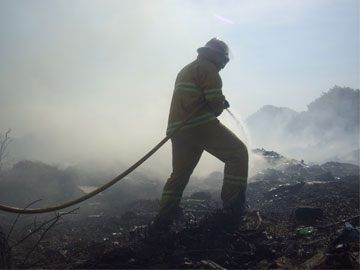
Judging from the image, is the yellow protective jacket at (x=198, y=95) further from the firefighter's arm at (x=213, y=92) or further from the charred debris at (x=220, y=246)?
the charred debris at (x=220, y=246)

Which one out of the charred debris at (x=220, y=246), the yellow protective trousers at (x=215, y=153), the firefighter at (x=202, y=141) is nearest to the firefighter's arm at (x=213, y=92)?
the firefighter at (x=202, y=141)

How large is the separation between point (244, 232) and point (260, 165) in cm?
735

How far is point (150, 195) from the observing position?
→ 7.11 meters

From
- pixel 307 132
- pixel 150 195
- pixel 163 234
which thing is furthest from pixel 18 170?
pixel 307 132

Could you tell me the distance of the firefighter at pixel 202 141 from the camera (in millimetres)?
2904

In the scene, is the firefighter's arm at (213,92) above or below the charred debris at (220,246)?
above

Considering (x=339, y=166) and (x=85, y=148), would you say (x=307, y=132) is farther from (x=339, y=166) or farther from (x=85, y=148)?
(x=85, y=148)

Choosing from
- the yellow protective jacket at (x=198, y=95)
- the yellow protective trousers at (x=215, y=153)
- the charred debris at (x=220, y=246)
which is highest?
the yellow protective jacket at (x=198, y=95)

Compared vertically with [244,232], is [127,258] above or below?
below

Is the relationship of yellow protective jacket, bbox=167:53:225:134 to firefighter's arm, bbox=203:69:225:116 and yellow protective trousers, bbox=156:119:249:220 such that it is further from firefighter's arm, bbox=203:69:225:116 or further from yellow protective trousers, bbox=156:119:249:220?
yellow protective trousers, bbox=156:119:249:220

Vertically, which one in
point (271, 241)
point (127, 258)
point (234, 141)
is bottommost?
point (127, 258)

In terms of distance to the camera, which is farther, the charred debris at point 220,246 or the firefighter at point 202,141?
the firefighter at point 202,141

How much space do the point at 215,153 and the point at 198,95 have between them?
0.68 m

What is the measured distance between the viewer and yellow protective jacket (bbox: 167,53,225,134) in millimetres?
2958
